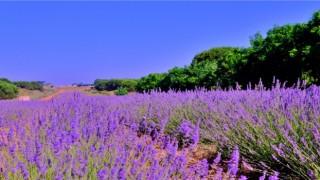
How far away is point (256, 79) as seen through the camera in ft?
28.7

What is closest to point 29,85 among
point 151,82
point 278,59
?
point 151,82

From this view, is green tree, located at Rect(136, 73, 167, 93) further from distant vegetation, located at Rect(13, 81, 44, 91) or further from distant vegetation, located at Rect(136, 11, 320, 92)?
distant vegetation, located at Rect(13, 81, 44, 91)

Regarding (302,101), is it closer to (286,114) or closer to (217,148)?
(286,114)

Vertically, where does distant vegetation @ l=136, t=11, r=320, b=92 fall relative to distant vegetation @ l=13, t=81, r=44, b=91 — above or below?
above

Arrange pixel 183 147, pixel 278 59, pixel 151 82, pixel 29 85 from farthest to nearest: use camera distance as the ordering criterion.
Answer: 1. pixel 29 85
2. pixel 151 82
3. pixel 278 59
4. pixel 183 147

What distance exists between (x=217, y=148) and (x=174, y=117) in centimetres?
95

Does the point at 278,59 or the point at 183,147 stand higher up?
the point at 278,59

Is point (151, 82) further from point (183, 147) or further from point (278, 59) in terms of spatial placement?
point (183, 147)

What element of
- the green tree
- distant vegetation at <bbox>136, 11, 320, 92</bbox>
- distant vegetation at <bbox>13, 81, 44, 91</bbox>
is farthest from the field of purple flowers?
distant vegetation at <bbox>13, 81, 44, 91</bbox>

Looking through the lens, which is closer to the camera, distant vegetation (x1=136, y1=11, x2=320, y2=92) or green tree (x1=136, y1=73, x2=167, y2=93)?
distant vegetation (x1=136, y1=11, x2=320, y2=92)

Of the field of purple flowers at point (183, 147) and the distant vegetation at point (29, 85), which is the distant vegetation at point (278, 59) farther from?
the distant vegetation at point (29, 85)

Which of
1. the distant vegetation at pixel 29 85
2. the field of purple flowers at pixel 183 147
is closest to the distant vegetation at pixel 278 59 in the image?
the field of purple flowers at pixel 183 147

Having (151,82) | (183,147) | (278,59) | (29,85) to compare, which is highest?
(278,59)

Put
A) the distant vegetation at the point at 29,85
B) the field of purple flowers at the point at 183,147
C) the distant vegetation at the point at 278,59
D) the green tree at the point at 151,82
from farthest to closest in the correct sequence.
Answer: the distant vegetation at the point at 29,85
the green tree at the point at 151,82
the distant vegetation at the point at 278,59
the field of purple flowers at the point at 183,147
